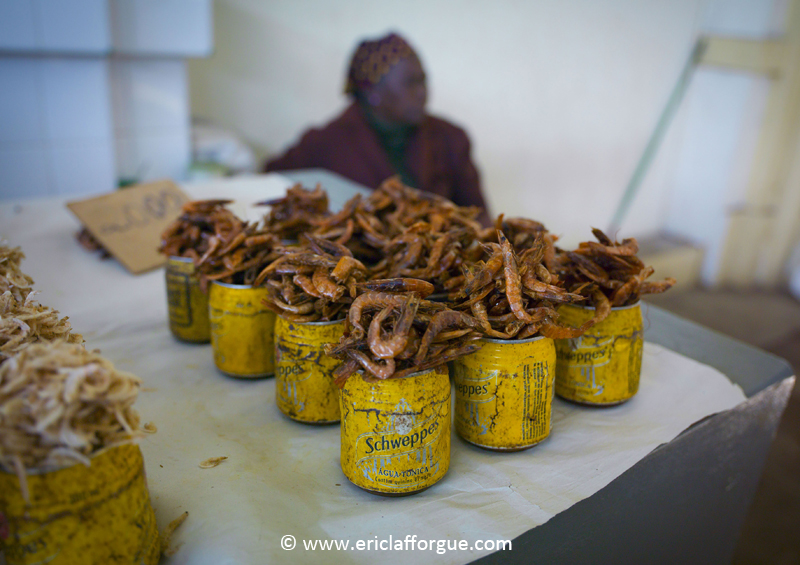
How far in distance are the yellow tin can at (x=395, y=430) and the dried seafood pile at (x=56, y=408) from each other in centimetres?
33

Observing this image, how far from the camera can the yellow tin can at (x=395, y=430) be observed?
0.90 metres

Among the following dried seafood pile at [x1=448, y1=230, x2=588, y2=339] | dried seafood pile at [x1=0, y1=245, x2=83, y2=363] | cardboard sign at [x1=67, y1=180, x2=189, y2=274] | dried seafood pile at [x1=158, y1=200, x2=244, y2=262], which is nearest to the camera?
dried seafood pile at [x1=0, y1=245, x2=83, y2=363]

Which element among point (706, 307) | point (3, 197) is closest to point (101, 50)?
point (3, 197)

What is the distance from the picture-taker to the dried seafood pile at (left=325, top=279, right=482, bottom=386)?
88 cm

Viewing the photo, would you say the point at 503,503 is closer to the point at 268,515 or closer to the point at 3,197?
the point at 268,515

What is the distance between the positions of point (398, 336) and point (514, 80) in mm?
4449

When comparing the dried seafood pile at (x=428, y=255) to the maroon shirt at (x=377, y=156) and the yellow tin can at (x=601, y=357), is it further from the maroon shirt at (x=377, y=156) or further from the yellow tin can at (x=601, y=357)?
the maroon shirt at (x=377, y=156)

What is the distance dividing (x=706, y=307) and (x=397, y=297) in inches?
182

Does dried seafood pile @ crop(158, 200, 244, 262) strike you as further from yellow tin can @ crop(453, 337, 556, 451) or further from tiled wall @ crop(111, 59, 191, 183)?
tiled wall @ crop(111, 59, 191, 183)

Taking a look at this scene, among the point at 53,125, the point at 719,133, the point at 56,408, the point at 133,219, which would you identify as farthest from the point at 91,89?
the point at 719,133

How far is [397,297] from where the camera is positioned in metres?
0.94

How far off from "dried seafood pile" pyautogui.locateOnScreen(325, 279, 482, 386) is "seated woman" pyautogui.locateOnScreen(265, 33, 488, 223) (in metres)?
2.22

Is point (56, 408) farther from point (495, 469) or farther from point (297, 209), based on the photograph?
point (297, 209)

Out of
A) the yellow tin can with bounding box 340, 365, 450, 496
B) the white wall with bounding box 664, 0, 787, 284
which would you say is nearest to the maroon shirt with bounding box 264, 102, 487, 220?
the yellow tin can with bounding box 340, 365, 450, 496
